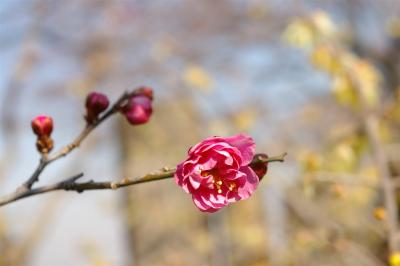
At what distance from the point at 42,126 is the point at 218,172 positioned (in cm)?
35

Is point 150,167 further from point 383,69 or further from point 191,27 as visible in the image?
point 383,69

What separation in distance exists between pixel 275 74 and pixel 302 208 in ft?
9.75

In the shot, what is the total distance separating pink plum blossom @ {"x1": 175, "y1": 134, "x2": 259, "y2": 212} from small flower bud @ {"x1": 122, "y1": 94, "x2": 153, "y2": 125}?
291 mm

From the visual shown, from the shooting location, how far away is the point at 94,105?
3.22 ft

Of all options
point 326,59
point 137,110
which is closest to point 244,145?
point 137,110

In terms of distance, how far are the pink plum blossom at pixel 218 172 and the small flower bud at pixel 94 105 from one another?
1.03 feet

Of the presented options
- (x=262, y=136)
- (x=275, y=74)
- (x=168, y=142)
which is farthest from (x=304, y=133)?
(x=168, y=142)

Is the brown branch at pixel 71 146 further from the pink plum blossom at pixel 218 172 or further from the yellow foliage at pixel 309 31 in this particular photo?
the yellow foliage at pixel 309 31

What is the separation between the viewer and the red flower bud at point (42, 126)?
94 centimetres

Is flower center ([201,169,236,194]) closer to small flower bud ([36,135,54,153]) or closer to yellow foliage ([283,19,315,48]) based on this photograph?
small flower bud ([36,135,54,153])

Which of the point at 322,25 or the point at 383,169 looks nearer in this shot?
the point at 383,169

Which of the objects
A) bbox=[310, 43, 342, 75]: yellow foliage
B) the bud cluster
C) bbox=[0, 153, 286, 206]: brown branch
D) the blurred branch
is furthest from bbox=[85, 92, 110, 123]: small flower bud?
bbox=[310, 43, 342, 75]: yellow foliage

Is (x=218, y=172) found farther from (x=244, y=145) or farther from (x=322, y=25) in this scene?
(x=322, y=25)

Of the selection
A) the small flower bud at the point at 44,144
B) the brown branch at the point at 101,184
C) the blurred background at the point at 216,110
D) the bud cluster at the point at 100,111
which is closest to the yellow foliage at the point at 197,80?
the blurred background at the point at 216,110
